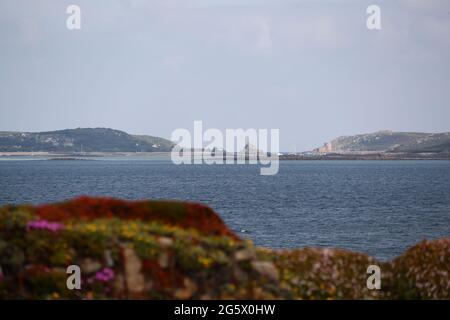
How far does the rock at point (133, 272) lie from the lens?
16.8 m

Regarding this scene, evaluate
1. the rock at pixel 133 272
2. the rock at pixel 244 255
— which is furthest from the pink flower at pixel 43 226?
the rock at pixel 244 255

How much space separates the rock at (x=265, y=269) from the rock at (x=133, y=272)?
350 cm

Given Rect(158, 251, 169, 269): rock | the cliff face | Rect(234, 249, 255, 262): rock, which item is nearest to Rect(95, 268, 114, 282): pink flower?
the cliff face

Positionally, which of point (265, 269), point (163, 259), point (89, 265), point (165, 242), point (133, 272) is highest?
point (165, 242)

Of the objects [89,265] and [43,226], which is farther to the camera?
[43,226]

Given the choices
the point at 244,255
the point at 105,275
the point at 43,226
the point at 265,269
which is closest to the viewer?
the point at 105,275

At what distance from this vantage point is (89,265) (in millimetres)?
16859

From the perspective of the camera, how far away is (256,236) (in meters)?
55.2

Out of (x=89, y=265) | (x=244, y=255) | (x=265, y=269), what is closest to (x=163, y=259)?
(x=89, y=265)

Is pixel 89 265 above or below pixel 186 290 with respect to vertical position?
above

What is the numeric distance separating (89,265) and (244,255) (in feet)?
15.3

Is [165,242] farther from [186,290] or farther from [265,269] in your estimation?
[265,269]

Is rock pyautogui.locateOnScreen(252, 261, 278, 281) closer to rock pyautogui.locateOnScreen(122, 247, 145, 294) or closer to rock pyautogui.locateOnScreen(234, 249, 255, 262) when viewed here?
rock pyautogui.locateOnScreen(234, 249, 255, 262)
